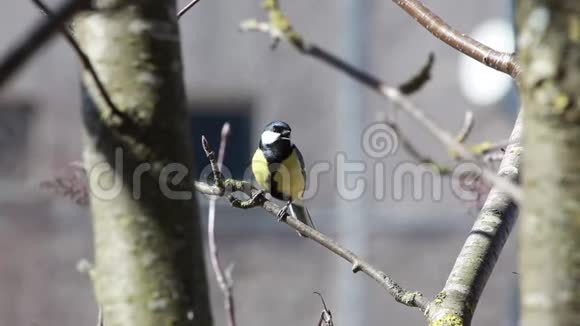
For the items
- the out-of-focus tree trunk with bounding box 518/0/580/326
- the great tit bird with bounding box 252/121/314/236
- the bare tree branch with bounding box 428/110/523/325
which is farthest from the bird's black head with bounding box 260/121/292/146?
the out-of-focus tree trunk with bounding box 518/0/580/326

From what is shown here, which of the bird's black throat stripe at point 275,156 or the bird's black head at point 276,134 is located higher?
the bird's black head at point 276,134

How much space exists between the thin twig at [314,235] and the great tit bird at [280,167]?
1.53 meters

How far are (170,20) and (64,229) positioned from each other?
23.9 feet

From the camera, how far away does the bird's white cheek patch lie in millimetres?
3569

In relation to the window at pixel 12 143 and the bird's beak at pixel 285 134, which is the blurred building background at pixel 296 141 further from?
the bird's beak at pixel 285 134

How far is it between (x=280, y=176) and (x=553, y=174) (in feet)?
9.12

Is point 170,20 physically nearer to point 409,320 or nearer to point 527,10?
point 527,10

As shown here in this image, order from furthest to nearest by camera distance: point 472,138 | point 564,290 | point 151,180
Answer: point 472,138 → point 151,180 → point 564,290

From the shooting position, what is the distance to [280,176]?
3477mm

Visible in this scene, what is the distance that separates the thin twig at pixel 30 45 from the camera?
0.61 m

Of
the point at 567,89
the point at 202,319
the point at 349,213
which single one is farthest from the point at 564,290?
the point at 349,213

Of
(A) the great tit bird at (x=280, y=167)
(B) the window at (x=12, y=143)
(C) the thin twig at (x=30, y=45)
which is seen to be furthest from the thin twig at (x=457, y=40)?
(B) the window at (x=12, y=143)

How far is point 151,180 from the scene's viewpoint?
3.39 ft

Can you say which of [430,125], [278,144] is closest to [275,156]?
[278,144]
